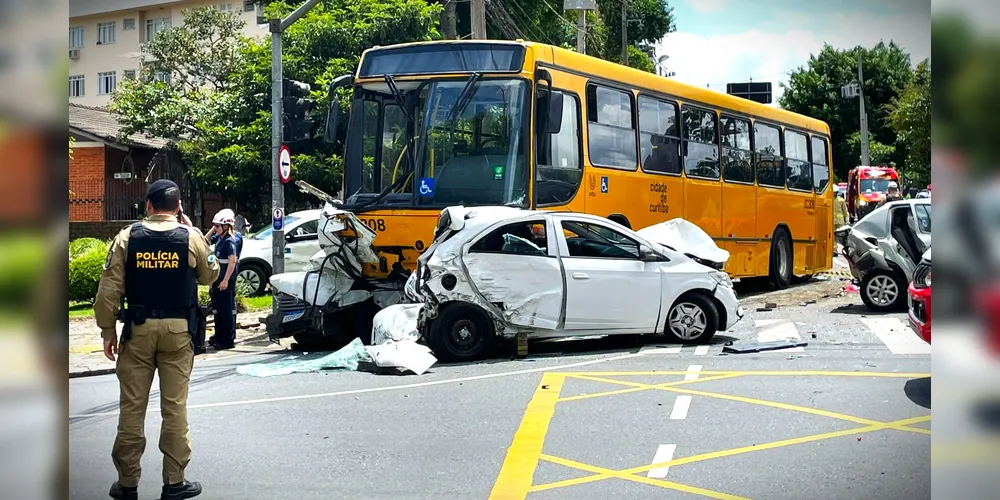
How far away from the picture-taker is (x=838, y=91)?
15992 mm

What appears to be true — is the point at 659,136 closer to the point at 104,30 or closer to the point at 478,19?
the point at 478,19

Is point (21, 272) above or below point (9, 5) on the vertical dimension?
below

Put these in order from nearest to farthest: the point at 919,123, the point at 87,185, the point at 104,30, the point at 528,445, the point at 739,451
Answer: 1. the point at 919,123
2. the point at 739,451
3. the point at 528,445
4. the point at 104,30
5. the point at 87,185

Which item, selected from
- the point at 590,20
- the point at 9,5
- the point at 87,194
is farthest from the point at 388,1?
the point at 9,5

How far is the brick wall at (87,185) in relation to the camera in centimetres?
1989

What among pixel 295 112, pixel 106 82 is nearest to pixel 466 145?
pixel 295 112

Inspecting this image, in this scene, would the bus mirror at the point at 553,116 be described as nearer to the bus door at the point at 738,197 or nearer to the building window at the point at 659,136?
the building window at the point at 659,136

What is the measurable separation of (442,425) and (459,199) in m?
4.51

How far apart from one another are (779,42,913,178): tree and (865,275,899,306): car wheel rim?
73.5 inches

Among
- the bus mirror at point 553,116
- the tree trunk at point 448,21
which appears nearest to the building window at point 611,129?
the bus mirror at point 553,116

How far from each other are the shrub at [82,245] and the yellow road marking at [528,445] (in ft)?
36.0

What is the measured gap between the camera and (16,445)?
4.71m

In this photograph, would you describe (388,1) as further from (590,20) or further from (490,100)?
(590,20)

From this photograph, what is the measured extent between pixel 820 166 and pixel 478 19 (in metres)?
7.12
